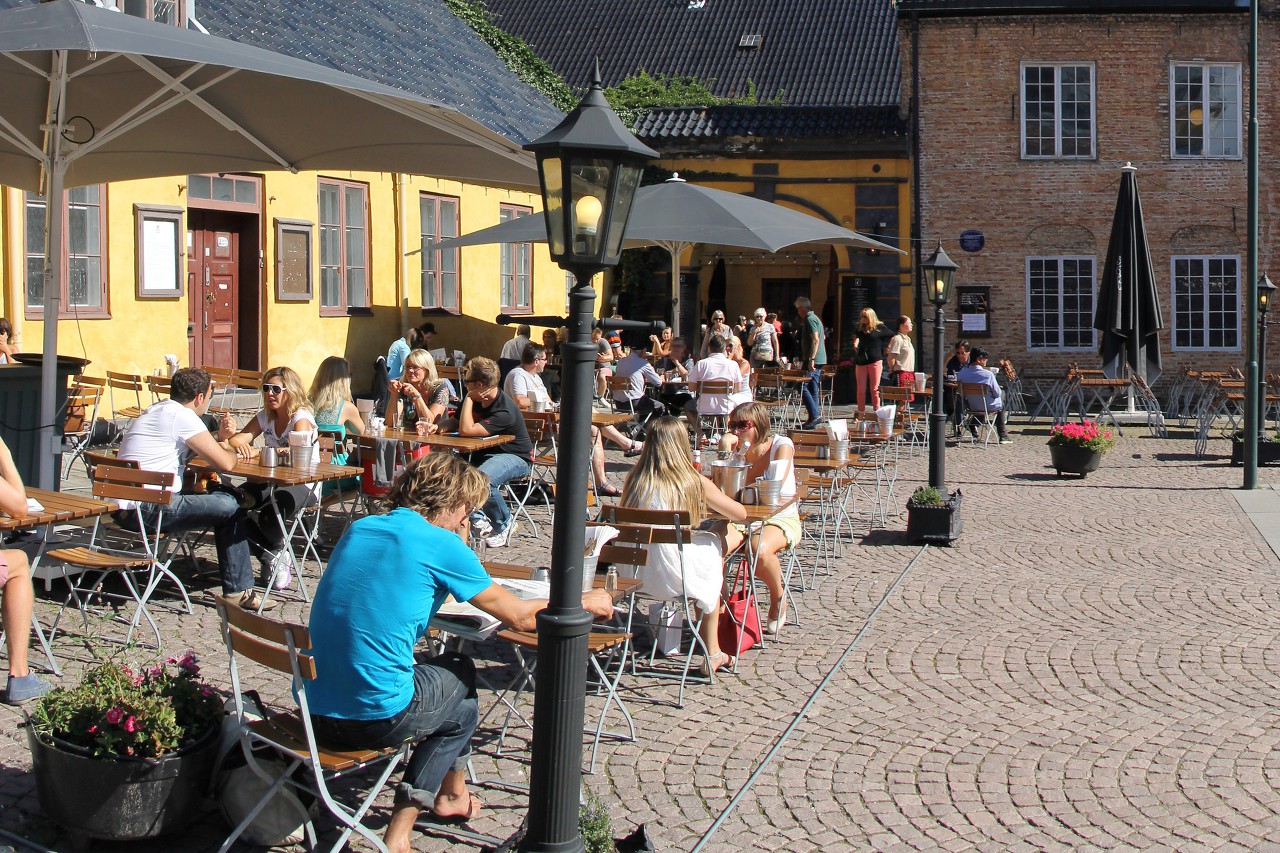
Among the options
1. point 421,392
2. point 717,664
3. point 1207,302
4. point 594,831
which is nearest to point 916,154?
point 1207,302

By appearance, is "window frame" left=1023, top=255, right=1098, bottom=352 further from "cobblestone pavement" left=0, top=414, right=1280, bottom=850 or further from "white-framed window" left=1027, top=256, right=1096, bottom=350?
"cobblestone pavement" left=0, top=414, right=1280, bottom=850

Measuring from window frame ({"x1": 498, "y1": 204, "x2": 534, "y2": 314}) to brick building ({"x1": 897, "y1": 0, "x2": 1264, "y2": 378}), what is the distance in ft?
22.6

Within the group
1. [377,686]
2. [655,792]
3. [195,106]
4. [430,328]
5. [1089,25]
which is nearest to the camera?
[377,686]

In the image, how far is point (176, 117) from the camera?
9688mm

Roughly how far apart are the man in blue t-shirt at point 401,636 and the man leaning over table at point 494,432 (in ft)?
16.5

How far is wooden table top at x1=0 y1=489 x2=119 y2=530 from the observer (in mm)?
6008

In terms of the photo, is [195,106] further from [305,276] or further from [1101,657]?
[305,276]

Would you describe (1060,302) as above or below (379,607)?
above

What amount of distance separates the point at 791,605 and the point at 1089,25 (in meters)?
19.0

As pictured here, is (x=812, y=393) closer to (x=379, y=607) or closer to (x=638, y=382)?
(x=638, y=382)

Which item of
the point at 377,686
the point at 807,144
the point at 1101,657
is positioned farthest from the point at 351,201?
the point at 377,686

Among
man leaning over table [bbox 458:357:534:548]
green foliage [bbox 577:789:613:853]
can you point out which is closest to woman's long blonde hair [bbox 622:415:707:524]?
green foliage [bbox 577:789:613:853]

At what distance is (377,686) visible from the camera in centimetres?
429

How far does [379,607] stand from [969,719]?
2.84 m
